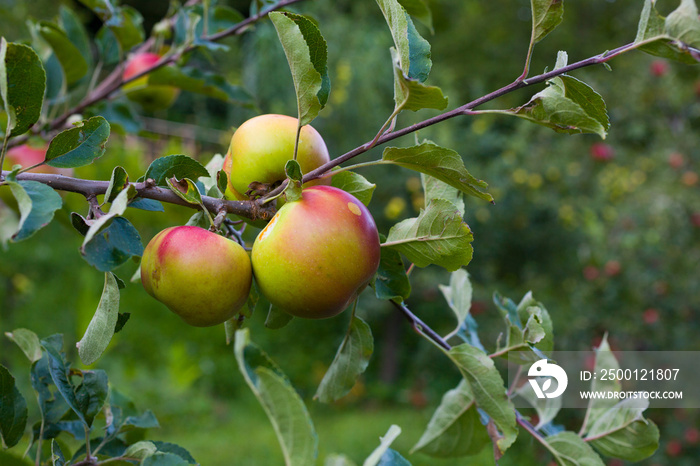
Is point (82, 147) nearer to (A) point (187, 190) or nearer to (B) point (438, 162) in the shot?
(A) point (187, 190)

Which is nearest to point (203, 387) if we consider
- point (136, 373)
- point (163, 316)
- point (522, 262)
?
point (136, 373)

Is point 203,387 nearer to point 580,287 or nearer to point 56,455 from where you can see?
point 580,287

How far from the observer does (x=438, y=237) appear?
0.50 meters

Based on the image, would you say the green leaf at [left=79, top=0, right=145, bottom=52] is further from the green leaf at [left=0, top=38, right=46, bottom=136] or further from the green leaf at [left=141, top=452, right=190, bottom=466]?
the green leaf at [left=141, top=452, right=190, bottom=466]

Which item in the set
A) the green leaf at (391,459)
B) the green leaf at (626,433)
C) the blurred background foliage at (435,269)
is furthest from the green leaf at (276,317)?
the blurred background foliage at (435,269)

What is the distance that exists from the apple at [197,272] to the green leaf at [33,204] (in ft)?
0.28

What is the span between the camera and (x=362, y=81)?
9.64 feet

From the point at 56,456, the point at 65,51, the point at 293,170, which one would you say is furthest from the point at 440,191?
the point at 65,51

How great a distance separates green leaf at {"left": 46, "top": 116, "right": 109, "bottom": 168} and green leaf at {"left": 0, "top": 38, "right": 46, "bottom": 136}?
0.03 metres

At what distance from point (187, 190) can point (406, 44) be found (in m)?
0.20

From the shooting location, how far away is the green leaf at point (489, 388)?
51 centimetres

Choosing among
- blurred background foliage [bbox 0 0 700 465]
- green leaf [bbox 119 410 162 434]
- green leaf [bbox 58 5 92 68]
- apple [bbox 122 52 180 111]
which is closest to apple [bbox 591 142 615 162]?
blurred background foliage [bbox 0 0 700 465]

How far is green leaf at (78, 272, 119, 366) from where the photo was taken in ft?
1.40

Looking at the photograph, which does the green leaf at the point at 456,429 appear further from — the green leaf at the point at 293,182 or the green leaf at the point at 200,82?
the green leaf at the point at 200,82
